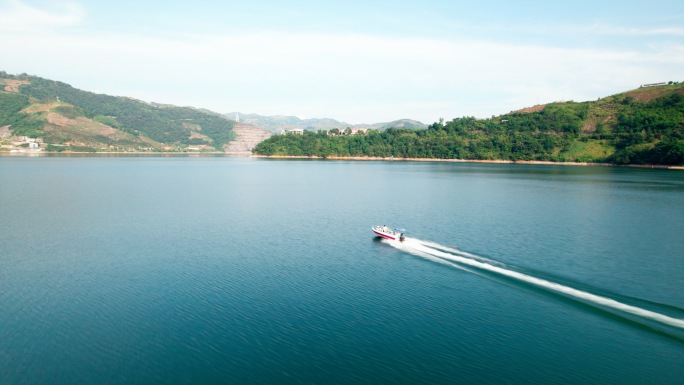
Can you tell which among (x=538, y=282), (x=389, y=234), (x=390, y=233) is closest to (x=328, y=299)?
(x=538, y=282)

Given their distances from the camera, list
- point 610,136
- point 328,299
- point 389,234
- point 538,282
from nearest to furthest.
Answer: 1. point 328,299
2. point 538,282
3. point 389,234
4. point 610,136

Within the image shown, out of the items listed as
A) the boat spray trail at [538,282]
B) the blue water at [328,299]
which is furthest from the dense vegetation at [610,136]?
the boat spray trail at [538,282]

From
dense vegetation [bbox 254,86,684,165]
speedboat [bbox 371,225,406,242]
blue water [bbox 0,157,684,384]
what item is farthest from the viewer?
dense vegetation [bbox 254,86,684,165]

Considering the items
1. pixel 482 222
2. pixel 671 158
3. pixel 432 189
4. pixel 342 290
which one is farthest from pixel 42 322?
pixel 671 158

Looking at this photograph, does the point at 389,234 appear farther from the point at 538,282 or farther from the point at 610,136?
the point at 610,136

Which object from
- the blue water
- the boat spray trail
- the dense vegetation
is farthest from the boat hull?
the dense vegetation

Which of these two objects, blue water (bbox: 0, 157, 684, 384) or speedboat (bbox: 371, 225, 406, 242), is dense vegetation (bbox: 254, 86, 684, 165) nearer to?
blue water (bbox: 0, 157, 684, 384)
